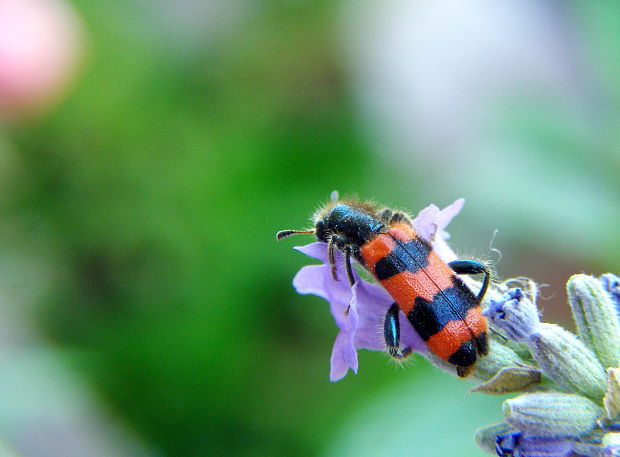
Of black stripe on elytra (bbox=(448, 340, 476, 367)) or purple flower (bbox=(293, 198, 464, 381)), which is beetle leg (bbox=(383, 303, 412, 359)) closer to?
purple flower (bbox=(293, 198, 464, 381))

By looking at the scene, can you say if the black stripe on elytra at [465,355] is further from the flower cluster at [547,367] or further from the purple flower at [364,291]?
the purple flower at [364,291]

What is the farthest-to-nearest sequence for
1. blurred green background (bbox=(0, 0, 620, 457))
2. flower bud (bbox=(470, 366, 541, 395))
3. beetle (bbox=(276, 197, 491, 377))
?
1. blurred green background (bbox=(0, 0, 620, 457))
2. beetle (bbox=(276, 197, 491, 377))
3. flower bud (bbox=(470, 366, 541, 395))

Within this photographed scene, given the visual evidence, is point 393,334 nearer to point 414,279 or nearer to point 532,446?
point 414,279

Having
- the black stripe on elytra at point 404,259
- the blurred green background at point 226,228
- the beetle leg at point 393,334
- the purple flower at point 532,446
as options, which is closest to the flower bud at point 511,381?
the purple flower at point 532,446

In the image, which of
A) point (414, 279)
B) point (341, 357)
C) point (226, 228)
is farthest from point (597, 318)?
point (226, 228)

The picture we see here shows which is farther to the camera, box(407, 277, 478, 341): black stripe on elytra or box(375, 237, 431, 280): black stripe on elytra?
box(375, 237, 431, 280): black stripe on elytra

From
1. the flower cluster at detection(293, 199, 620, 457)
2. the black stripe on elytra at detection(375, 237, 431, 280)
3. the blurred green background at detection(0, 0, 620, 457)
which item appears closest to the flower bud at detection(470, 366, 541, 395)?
the flower cluster at detection(293, 199, 620, 457)
